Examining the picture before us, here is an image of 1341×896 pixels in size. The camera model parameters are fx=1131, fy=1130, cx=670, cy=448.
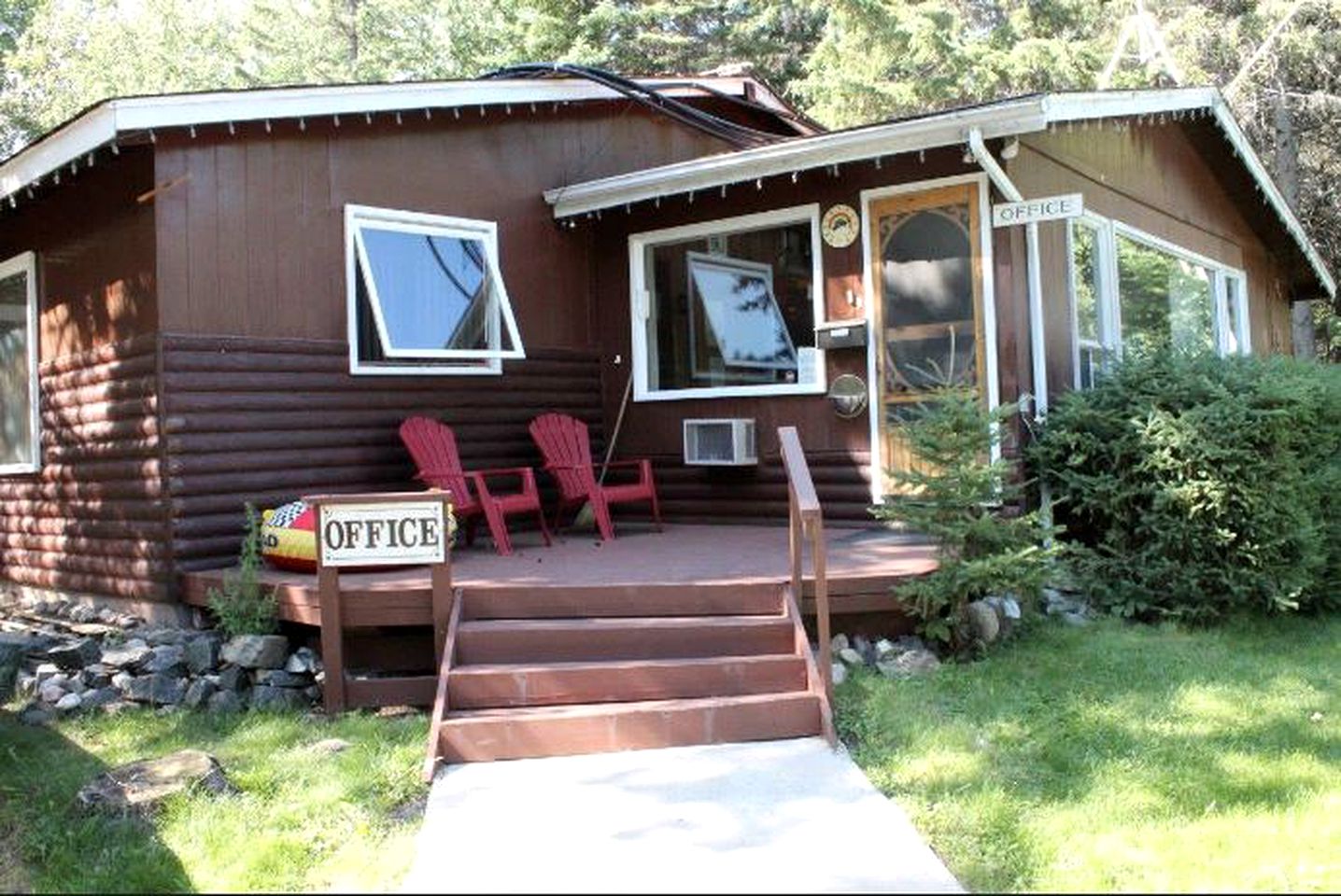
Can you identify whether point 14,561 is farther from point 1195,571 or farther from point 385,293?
point 1195,571

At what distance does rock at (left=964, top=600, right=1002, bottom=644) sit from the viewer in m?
5.16

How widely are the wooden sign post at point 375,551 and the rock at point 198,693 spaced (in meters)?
0.68

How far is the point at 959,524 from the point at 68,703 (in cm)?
406

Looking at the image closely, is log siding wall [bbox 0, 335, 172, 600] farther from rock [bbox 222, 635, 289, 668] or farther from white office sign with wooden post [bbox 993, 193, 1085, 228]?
white office sign with wooden post [bbox 993, 193, 1085, 228]

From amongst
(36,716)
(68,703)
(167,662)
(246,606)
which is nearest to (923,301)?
(246,606)

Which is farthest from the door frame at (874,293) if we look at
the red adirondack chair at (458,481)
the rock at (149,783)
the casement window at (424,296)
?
the rock at (149,783)

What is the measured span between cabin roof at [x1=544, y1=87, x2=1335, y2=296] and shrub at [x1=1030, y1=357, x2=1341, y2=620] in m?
1.52

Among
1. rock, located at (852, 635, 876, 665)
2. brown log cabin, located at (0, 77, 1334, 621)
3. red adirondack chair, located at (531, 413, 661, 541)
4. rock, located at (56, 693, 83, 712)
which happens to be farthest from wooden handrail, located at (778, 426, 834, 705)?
rock, located at (56, 693, 83, 712)

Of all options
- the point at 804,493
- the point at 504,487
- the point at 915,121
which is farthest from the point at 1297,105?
Answer: the point at 804,493

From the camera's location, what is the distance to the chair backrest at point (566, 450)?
283 inches

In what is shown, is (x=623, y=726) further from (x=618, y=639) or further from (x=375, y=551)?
(x=375, y=551)

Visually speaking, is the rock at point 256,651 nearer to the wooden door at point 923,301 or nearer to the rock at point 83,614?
the rock at point 83,614

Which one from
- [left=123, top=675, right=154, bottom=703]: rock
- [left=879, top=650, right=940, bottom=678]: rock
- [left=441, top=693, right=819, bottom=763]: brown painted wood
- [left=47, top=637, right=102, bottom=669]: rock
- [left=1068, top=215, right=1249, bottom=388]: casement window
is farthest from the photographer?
[left=1068, top=215, right=1249, bottom=388]: casement window

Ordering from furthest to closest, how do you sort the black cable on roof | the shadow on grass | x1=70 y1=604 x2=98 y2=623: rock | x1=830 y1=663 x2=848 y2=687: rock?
the black cable on roof → x1=70 y1=604 x2=98 y2=623: rock → x1=830 y1=663 x2=848 y2=687: rock → the shadow on grass
